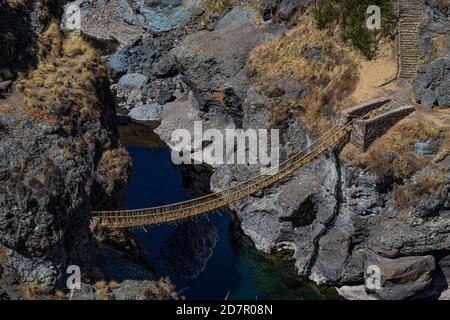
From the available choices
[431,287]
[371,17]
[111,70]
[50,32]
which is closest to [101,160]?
[50,32]

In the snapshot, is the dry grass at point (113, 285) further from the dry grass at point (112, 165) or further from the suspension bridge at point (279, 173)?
the dry grass at point (112, 165)

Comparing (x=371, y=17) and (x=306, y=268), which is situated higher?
(x=371, y=17)

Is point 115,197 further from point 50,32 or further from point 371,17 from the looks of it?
point 371,17

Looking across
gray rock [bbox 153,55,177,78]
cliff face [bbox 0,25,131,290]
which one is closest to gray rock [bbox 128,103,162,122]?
gray rock [bbox 153,55,177,78]

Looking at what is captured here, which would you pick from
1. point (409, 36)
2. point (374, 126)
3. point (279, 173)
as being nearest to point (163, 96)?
point (279, 173)

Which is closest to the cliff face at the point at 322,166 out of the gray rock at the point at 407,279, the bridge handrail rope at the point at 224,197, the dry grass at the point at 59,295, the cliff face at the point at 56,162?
the gray rock at the point at 407,279

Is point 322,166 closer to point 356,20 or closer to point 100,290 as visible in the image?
point 356,20
